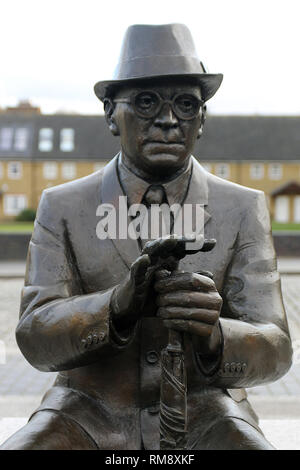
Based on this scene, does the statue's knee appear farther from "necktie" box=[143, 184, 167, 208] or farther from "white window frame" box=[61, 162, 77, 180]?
"white window frame" box=[61, 162, 77, 180]

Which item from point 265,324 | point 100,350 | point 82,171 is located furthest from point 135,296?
point 82,171

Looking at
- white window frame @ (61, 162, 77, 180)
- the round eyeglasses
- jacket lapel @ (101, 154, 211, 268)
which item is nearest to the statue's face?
the round eyeglasses

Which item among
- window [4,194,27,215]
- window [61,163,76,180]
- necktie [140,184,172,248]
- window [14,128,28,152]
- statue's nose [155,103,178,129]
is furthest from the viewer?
window [4,194,27,215]

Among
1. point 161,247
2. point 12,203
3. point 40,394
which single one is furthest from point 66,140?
point 161,247

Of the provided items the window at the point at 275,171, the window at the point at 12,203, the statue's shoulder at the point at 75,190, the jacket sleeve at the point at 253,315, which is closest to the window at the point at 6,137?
the window at the point at 12,203

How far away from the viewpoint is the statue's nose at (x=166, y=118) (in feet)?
9.23

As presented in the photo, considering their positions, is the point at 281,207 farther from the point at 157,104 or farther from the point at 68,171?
the point at 157,104

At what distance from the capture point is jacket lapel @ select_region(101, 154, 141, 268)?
2979 mm

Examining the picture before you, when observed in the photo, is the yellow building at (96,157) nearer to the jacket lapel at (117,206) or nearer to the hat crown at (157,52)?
the jacket lapel at (117,206)

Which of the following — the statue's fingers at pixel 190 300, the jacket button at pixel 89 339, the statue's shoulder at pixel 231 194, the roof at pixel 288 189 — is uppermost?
the statue's shoulder at pixel 231 194

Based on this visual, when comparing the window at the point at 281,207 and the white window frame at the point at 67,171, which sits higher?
the white window frame at the point at 67,171

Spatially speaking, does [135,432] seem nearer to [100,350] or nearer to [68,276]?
[100,350]

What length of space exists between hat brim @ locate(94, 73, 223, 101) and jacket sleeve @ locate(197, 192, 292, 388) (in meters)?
0.59
